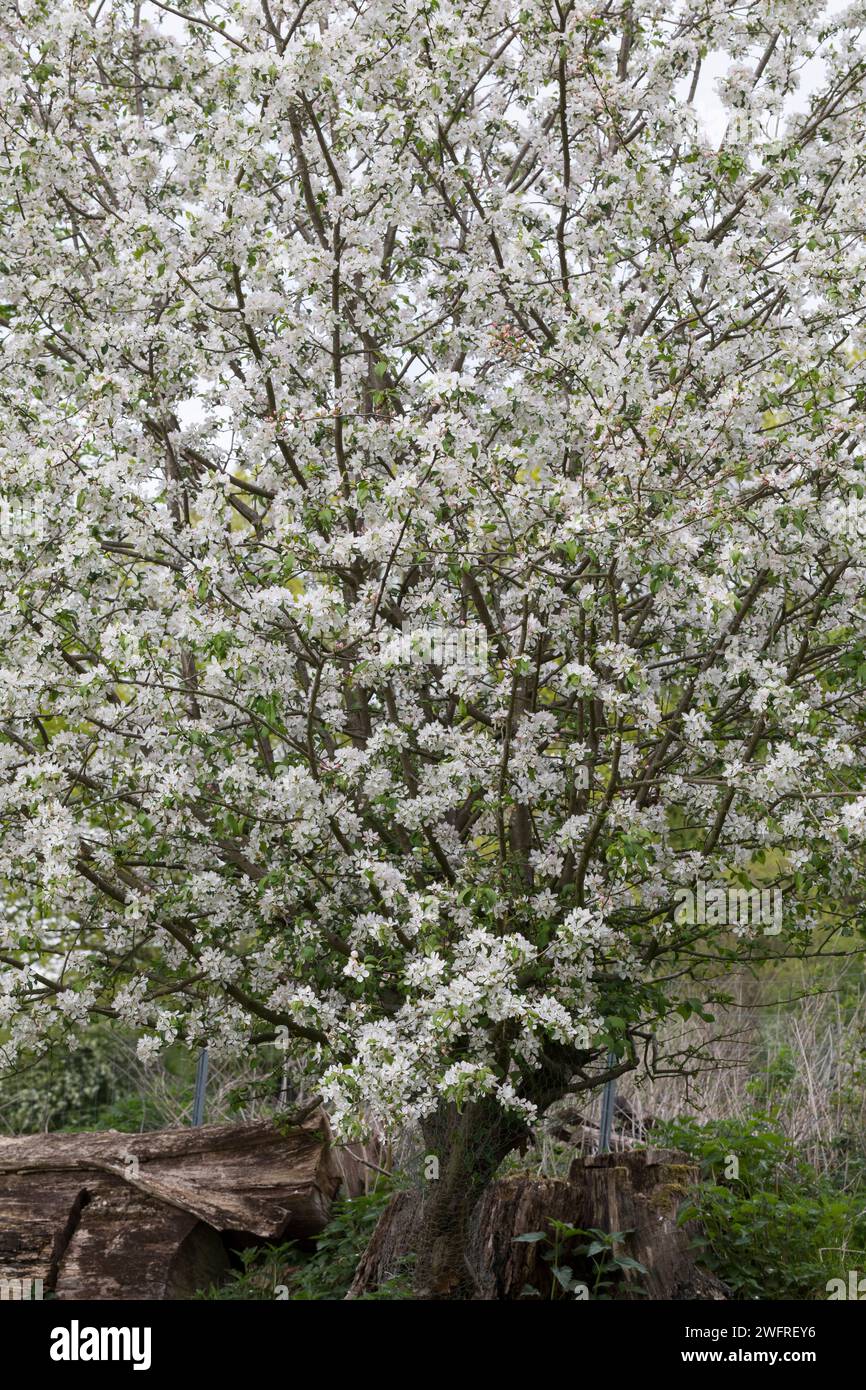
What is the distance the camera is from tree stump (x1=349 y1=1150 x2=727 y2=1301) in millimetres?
6168

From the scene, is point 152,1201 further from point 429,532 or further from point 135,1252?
point 429,532

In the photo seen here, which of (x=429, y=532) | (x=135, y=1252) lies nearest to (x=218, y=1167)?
(x=135, y=1252)

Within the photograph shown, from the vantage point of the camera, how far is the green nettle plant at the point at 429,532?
16.3 ft

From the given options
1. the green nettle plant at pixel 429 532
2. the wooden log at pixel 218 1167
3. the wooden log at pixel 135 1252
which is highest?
the green nettle plant at pixel 429 532

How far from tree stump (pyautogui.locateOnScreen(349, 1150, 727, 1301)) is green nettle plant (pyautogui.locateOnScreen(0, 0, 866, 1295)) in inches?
9.5

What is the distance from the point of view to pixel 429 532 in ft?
16.3

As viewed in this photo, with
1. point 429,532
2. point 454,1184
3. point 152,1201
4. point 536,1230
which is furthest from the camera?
point 152,1201

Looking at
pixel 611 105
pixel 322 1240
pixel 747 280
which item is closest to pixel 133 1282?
pixel 322 1240

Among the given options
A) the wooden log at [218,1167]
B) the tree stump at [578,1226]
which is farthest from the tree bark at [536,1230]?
Result: the wooden log at [218,1167]

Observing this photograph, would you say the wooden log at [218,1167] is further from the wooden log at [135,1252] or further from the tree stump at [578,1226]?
the tree stump at [578,1226]

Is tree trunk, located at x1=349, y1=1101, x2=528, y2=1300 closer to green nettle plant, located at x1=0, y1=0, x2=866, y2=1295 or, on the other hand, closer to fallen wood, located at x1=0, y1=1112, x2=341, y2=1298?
green nettle plant, located at x1=0, y1=0, x2=866, y2=1295

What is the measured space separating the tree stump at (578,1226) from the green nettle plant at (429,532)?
0.24 meters

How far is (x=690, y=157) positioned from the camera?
5402 millimetres

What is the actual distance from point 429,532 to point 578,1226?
339 centimetres
